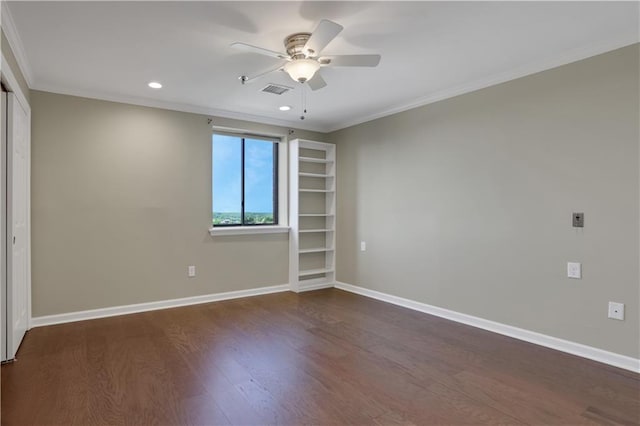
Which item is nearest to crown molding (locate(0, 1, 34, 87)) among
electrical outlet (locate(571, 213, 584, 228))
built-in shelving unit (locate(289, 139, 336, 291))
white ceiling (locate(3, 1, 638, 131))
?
white ceiling (locate(3, 1, 638, 131))

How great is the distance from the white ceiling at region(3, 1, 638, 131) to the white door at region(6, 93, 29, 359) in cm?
55

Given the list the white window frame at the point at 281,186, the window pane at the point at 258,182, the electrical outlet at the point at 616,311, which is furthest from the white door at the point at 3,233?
the electrical outlet at the point at 616,311

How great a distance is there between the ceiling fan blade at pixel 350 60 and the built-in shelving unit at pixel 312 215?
2.51 metres

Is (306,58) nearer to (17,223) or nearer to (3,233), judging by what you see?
(3,233)

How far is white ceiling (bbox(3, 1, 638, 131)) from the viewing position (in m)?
2.26

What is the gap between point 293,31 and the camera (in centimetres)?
252

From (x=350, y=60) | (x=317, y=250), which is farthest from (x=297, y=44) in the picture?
(x=317, y=250)

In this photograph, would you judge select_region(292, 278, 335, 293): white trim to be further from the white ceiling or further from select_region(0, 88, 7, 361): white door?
select_region(0, 88, 7, 361): white door

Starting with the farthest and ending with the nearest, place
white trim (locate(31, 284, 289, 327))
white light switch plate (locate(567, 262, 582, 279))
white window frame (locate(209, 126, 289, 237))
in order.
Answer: white window frame (locate(209, 126, 289, 237)) < white trim (locate(31, 284, 289, 327)) < white light switch plate (locate(567, 262, 582, 279))

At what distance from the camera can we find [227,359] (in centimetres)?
282

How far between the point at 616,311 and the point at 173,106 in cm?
475

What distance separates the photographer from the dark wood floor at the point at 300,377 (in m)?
2.07

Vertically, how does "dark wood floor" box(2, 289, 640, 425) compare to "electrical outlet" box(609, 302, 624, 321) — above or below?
below

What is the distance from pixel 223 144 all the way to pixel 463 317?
3641 mm
